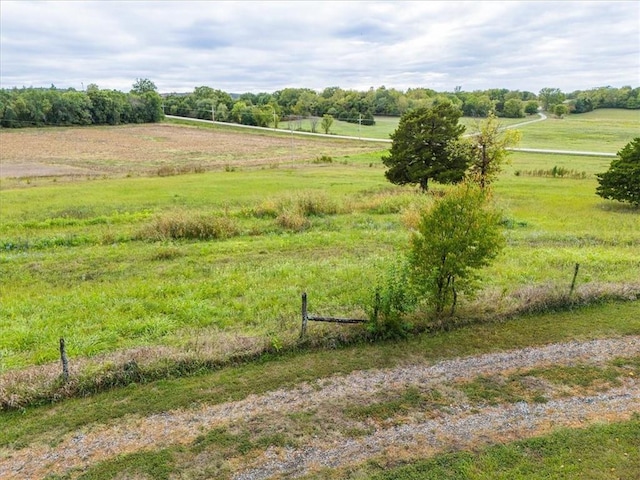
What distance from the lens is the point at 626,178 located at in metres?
28.4

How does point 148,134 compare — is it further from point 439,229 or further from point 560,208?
point 439,229

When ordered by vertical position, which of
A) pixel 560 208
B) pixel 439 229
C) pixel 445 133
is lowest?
pixel 560 208

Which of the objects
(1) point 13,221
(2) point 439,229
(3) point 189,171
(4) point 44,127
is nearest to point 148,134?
(4) point 44,127

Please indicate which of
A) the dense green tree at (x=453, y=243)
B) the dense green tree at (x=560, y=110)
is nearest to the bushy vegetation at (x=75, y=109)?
the dense green tree at (x=453, y=243)

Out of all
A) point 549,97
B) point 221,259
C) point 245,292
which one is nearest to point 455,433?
point 245,292

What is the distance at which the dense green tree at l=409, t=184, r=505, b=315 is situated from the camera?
34.0ft

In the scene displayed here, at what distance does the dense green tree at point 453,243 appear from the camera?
10352 millimetres

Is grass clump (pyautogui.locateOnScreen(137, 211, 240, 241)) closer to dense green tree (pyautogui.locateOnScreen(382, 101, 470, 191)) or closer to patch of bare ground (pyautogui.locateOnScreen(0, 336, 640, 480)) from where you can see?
patch of bare ground (pyautogui.locateOnScreen(0, 336, 640, 480))

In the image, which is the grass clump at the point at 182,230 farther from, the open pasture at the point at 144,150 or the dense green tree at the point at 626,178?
the open pasture at the point at 144,150

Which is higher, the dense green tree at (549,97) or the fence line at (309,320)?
the dense green tree at (549,97)

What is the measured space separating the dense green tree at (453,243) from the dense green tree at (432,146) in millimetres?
21315

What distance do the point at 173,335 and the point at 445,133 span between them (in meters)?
26.0

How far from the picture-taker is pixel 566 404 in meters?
7.44

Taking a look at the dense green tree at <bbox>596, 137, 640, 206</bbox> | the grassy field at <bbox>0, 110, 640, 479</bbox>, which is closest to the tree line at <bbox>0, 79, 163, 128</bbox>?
the grassy field at <bbox>0, 110, 640, 479</bbox>
